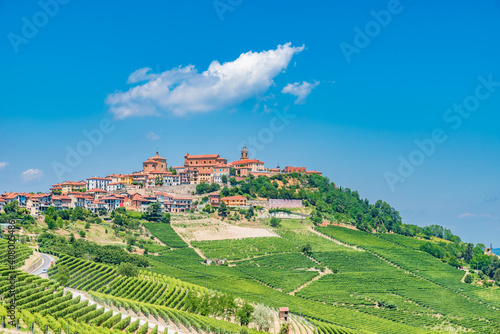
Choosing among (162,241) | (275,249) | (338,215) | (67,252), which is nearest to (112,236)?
(162,241)

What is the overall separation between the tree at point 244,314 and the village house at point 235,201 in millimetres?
49690

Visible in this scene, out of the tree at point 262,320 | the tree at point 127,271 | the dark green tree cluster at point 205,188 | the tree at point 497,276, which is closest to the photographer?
the tree at point 262,320

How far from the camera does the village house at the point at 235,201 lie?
87.8 meters

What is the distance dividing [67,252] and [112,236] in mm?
16199

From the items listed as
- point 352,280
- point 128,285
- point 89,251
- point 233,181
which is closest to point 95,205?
point 233,181

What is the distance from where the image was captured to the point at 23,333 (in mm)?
22609

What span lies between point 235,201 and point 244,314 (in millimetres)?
51083

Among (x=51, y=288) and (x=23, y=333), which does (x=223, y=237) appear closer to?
(x=51, y=288)

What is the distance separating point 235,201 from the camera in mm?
88000

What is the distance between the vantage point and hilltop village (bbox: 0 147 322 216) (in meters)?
80.4

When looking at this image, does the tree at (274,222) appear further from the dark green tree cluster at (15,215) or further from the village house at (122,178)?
the dark green tree cluster at (15,215)

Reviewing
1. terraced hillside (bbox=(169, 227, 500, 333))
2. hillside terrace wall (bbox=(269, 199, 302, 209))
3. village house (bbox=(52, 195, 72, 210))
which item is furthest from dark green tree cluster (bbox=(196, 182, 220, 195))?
village house (bbox=(52, 195, 72, 210))

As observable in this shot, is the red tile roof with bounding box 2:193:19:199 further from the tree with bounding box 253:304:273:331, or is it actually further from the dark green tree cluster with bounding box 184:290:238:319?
the tree with bounding box 253:304:273:331

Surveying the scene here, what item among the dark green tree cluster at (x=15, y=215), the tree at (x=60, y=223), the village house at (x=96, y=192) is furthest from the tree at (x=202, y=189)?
the dark green tree cluster at (x=15, y=215)
